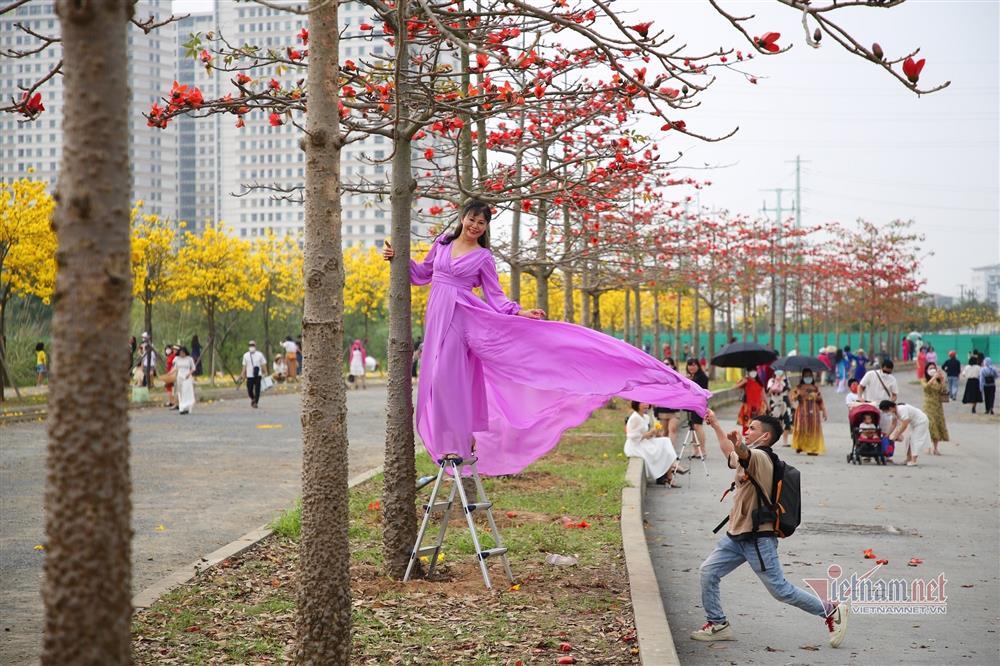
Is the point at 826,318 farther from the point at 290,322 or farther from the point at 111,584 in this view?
the point at 111,584

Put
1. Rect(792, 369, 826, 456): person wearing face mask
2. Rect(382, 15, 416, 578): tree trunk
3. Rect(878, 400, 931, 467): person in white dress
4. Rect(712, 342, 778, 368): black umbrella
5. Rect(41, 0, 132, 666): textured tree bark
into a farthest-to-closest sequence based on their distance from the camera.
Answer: Rect(792, 369, 826, 456): person wearing face mask → Rect(878, 400, 931, 467): person in white dress → Rect(712, 342, 778, 368): black umbrella → Rect(382, 15, 416, 578): tree trunk → Rect(41, 0, 132, 666): textured tree bark

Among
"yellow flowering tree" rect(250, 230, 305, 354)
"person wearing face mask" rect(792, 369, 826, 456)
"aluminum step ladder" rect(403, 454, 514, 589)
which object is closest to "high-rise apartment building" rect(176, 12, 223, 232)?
"yellow flowering tree" rect(250, 230, 305, 354)

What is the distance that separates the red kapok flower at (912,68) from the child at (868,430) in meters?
14.4

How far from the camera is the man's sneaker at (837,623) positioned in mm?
6867

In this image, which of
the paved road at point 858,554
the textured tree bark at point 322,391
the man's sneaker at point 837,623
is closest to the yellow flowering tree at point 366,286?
the paved road at point 858,554

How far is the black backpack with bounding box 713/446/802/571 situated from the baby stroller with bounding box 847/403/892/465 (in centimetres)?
1165

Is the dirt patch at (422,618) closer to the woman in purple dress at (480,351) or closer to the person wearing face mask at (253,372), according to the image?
the woman in purple dress at (480,351)

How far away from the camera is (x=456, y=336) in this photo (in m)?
7.40

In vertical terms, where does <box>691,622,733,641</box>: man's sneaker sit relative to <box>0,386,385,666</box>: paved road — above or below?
below

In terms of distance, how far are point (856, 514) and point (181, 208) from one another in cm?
16644

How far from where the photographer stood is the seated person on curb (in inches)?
272

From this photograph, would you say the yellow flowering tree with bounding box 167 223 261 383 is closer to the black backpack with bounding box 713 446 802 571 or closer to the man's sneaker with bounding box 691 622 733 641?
the man's sneaker with bounding box 691 622 733 641

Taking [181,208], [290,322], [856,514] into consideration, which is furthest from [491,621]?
[181,208]

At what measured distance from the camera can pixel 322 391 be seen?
5.14 m
